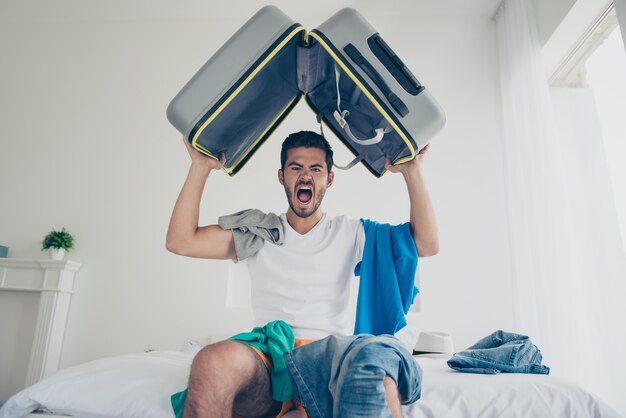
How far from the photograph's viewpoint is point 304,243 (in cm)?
134

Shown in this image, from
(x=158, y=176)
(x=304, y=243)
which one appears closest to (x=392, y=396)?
(x=304, y=243)

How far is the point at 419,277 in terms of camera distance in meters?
2.67

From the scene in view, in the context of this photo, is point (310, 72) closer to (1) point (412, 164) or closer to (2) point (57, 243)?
(1) point (412, 164)

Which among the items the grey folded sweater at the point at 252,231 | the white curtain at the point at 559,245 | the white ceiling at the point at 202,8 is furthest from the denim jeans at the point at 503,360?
the white ceiling at the point at 202,8

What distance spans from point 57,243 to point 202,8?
1.89 metres

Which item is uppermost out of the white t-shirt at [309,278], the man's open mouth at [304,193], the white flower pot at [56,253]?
the man's open mouth at [304,193]

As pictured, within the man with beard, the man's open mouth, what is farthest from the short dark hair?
the man's open mouth

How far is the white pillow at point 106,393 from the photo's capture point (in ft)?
3.53

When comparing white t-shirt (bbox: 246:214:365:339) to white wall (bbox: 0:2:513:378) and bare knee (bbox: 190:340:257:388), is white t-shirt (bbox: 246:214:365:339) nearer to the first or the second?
bare knee (bbox: 190:340:257:388)

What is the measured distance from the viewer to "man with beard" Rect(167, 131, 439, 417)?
48.6 inches

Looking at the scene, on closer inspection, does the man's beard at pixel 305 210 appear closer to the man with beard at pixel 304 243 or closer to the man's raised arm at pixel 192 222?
the man with beard at pixel 304 243

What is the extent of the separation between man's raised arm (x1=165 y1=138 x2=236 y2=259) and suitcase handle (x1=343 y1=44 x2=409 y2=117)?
0.51m

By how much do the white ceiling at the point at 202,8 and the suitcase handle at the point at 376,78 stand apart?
2219mm

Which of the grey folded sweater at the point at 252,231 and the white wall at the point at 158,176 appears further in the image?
the white wall at the point at 158,176
